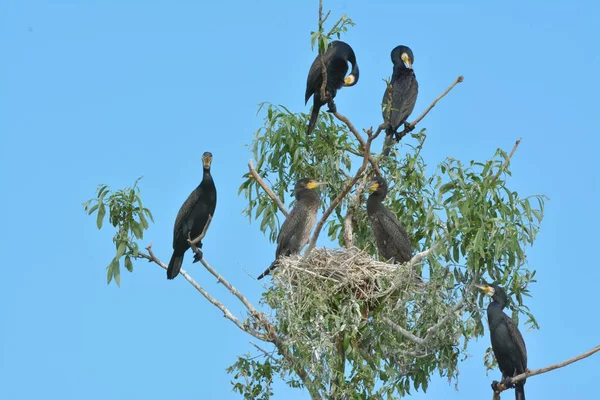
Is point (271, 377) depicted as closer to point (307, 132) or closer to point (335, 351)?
point (335, 351)

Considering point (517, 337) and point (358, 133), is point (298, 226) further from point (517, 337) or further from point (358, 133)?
point (517, 337)

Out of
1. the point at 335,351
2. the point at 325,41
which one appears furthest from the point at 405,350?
the point at 325,41

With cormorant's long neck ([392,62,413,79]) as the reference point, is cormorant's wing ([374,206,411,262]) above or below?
below

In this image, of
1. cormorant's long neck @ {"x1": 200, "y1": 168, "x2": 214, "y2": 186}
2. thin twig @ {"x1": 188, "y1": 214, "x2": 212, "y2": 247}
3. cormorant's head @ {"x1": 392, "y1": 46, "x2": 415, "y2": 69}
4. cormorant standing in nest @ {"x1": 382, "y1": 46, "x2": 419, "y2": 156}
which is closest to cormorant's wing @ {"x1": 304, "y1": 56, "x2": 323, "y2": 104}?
cormorant standing in nest @ {"x1": 382, "y1": 46, "x2": 419, "y2": 156}

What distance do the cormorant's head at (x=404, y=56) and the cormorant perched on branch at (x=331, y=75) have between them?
3.01 feet

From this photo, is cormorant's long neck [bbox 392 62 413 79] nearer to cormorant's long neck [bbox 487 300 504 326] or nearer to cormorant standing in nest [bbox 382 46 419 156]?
cormorant standing in nest [bbox 382 46 419 156]

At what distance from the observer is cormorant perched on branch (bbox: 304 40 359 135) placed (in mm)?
11406

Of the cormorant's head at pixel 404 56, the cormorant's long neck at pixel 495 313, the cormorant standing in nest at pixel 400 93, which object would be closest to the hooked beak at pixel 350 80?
the cormorant standing in nest at pixel 400 93

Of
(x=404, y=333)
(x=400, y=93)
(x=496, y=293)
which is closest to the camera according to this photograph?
(x=404, y=333)

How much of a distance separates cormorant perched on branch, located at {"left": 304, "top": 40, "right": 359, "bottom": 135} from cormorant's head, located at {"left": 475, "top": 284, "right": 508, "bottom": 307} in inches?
92.0

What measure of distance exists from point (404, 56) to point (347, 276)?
3.60m

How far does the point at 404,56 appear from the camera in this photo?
12.8m

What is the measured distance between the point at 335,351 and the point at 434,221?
1749mm

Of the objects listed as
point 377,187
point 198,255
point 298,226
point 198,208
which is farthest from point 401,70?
point 198,255
